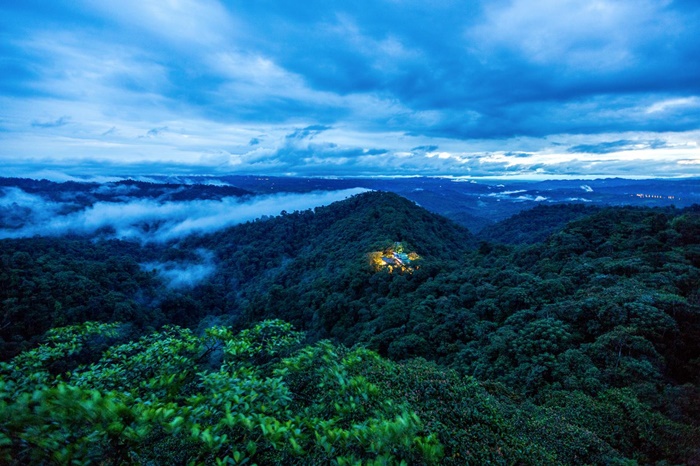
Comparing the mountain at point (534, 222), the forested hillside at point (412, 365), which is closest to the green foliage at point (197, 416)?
the forested hillside at point (412, 365)

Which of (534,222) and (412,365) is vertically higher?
(534,222)

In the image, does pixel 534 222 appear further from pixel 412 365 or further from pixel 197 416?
pixel 197 416

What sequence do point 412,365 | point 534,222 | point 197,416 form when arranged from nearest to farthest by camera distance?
point 197,416
point 412,365
point 534,222

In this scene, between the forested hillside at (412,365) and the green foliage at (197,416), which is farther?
the forested hillside at (412,365)

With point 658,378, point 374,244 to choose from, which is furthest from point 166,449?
point 374,244

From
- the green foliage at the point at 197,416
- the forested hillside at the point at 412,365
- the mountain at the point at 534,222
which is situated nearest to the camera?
the green foliage at the point at 197,416

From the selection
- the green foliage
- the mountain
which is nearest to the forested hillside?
the green foliage

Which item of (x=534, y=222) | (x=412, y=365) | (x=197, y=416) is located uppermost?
(x=197, y=416)

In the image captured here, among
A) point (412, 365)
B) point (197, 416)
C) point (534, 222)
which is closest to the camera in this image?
point (197, 416)

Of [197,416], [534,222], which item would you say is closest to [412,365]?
[197,416]

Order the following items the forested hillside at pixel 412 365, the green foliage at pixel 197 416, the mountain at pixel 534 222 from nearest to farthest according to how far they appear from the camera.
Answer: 1. the green foliage at pixel 197 416
2. the forested hillside at pixel 412 365
3. the mountain at pixel 534 222

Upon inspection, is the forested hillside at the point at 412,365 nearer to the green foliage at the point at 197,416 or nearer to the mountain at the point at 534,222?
the green foliage at the point at 197,416
